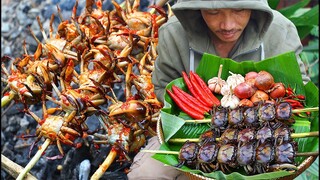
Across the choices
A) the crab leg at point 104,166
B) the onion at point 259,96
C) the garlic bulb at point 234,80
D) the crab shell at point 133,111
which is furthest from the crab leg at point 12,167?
the onion at point 259,96

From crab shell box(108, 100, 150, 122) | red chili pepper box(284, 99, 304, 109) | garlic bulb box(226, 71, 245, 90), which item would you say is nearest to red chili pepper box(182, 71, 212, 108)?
garlic bulb box(226, 71, 245, 90)

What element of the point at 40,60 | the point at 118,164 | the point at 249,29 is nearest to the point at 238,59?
the point at 249,29

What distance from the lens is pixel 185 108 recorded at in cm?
360

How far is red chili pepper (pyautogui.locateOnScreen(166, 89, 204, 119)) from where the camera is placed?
3562 mm

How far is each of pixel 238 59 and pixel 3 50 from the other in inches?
144

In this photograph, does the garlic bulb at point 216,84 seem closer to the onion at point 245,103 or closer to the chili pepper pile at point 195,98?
the chili pepper pile at point 195,98

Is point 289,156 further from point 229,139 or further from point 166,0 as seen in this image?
point 166,0

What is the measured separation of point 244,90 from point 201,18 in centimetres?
58

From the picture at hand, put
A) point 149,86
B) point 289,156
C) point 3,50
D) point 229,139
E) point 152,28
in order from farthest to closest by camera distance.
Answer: point 3,50
point 152,28
point 149,86
point 229,139
point 289,156

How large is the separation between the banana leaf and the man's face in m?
0.15

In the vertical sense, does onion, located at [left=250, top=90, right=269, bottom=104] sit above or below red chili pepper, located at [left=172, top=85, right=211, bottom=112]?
above

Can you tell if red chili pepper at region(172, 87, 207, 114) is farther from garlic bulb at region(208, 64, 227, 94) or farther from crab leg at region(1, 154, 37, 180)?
crab leg at region(1, 154, 37, 180)

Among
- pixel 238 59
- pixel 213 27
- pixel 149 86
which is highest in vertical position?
pixel 213 27

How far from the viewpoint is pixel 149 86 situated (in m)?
4.39
